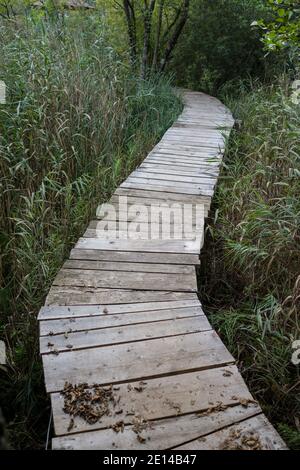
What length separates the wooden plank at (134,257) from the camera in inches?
103

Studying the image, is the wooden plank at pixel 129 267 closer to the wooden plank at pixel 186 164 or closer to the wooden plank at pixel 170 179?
the wooden plank at pixel 170 179

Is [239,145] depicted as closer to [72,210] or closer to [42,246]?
[72,210]

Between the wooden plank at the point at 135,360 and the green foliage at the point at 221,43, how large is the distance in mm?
7232

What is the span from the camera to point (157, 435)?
1480 mm

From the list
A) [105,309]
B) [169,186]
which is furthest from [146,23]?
[105,309]

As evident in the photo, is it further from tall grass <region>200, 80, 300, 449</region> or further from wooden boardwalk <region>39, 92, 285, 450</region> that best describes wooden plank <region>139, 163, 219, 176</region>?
wooden boardwalk <region>39, 92, 285, 450</region>

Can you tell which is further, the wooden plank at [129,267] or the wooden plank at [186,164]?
the wooden plank at [186,164]

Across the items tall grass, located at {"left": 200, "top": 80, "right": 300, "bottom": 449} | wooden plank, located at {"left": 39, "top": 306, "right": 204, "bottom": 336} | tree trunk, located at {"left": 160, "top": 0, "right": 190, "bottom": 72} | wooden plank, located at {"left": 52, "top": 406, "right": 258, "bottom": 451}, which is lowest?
tall grass, located at {"left": 200, "top": 80, "right": 300, "bottom": 449}

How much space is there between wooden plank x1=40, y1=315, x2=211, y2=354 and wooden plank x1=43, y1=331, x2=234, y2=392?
0.12 feet

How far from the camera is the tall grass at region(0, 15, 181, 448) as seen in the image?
2.33m

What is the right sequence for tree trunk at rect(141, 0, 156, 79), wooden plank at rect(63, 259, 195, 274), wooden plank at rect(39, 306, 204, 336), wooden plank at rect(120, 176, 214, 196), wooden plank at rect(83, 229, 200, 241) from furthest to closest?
tree trunk at rect(141, 0, 156, 79), wooden plank at rect(120, 176, 214, 196), wooden plank at rect(83, 229, 200, 241), wooden plank at rect(63, 259, 195, 274), wooden plank at rect(39, 306, 204, 336)

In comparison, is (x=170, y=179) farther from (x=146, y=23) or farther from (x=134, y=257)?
(x=146, y=23)

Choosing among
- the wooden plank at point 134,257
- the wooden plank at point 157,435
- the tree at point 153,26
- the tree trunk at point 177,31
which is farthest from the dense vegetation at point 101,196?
the tree trunk at point 177,31

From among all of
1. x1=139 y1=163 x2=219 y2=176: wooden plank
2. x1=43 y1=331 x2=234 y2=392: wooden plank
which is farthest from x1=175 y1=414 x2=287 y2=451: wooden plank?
x1=139 y1=163 x2=219 y2=176: wooden plank
